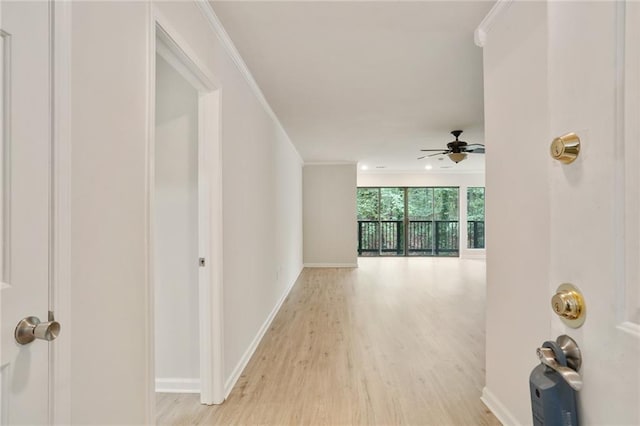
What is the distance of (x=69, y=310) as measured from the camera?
3.00 feet

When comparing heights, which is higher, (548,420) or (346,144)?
(346,144)

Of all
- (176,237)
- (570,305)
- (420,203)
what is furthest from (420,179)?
(570,305)

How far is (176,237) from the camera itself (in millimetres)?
2225

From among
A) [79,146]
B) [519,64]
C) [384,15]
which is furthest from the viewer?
[384,15]

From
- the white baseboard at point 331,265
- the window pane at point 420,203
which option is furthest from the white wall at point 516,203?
the window pane at point 420,203

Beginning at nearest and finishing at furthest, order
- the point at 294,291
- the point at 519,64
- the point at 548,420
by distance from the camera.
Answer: the point at 548,420 < the point at 519,64 < the point at 294,291

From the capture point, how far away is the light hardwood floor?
194cm

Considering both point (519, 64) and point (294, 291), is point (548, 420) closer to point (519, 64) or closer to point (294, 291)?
point (519, 64)

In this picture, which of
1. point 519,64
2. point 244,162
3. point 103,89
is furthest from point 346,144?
point 103,89

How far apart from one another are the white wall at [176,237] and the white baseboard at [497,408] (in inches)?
73.3

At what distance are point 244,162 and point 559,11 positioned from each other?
2272 mm

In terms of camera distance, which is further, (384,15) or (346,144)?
(346,144)

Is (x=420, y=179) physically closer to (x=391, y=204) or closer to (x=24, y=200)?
(x=391, y=204)

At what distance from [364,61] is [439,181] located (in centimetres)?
727
